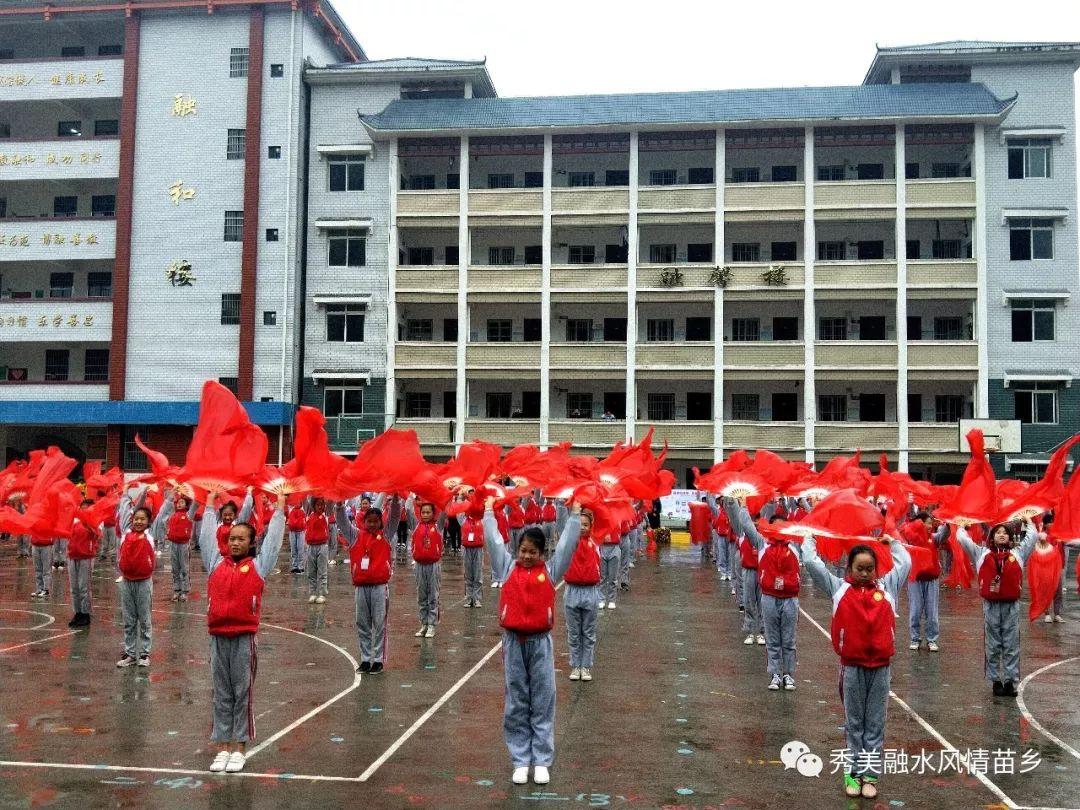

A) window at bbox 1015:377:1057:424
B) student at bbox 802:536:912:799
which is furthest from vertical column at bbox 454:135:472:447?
student at bbox 802:536:912:799

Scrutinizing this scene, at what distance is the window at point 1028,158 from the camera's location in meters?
35.0

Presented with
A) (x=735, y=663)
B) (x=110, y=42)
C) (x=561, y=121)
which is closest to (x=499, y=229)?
(x=561, y=121)

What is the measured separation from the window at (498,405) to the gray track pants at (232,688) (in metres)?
30.6

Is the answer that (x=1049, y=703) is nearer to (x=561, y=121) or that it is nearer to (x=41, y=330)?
(x=561, y=121)

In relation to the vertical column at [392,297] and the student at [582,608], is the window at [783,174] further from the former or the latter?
the student at [582,608]

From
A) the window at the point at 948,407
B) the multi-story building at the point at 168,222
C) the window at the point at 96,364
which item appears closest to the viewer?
the window at the point at 948,407

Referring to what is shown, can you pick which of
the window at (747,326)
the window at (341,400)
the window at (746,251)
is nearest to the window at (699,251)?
the window at (746,251)

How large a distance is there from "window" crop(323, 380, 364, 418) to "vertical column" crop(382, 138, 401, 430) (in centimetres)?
116

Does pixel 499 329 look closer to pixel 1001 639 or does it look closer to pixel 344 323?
pixel 344 323

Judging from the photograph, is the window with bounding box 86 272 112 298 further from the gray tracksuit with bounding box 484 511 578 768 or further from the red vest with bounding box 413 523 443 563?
the gray tracksuit with bounding box 484 511 578 768

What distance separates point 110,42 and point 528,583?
40.2 meters

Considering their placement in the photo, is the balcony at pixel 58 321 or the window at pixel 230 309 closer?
the window at pixel 230 309

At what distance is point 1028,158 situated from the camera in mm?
35125

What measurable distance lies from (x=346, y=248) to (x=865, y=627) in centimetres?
3339
